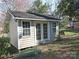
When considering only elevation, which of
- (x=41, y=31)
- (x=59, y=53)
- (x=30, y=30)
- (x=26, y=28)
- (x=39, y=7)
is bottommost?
(x=59, y=53)

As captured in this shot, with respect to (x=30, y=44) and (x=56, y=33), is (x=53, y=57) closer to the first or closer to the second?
(x=30, y=44)

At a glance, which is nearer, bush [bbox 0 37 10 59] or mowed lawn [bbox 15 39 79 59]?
mowed lawn [bbox 15 39 79 59]

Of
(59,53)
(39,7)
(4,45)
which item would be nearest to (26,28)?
(4,45)

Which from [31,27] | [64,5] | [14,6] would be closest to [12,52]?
[31,27]

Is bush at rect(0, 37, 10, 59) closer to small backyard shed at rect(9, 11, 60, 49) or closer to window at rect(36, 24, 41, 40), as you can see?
small backyard shed at rect(9, 11, 60, 49)

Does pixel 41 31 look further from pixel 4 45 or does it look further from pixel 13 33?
pixel 4 45

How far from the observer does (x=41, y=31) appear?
20.3 meters

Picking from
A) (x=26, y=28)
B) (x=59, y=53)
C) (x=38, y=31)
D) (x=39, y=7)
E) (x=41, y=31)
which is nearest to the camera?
(x=59, y=53)

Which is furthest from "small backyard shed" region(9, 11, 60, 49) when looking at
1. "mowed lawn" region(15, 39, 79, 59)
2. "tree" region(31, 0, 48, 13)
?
"tree" region(31, 0, 48, 13)

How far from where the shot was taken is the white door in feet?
65.2

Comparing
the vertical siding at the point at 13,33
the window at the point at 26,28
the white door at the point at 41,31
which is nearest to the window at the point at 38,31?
the white door at the point at 41,31

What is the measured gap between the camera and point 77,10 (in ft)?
62.2

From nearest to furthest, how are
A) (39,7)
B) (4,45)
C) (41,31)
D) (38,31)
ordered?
(4,45)
(38,31)
(41,31)
(39,7)

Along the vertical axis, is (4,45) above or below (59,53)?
above
